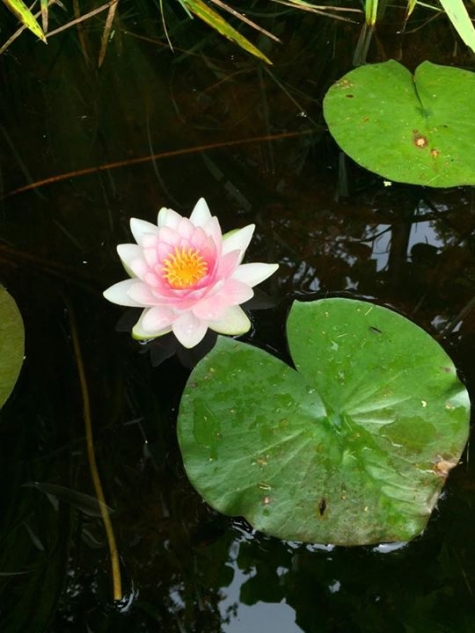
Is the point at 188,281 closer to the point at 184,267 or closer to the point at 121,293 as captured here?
the point at 184,267

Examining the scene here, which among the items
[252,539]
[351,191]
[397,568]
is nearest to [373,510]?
[397,568]

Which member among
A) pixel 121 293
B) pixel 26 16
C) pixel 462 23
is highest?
pixel 26 16

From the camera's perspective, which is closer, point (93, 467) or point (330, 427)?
point (330, 427)

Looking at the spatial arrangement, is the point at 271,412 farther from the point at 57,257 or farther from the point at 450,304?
the point at 57,257

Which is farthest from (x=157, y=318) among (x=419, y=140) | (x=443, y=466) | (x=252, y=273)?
(x=419, y=140)

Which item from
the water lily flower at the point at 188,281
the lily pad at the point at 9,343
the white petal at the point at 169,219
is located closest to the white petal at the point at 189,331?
the water lily flower at the point at 188,281

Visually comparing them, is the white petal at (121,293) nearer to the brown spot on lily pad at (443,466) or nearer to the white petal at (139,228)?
the white petal at (139,228)

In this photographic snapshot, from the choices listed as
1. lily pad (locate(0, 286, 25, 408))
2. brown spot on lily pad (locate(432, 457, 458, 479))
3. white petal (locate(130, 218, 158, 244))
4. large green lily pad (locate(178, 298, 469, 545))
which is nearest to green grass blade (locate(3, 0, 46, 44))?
white petal (locate(130, 218, 158, 244))
